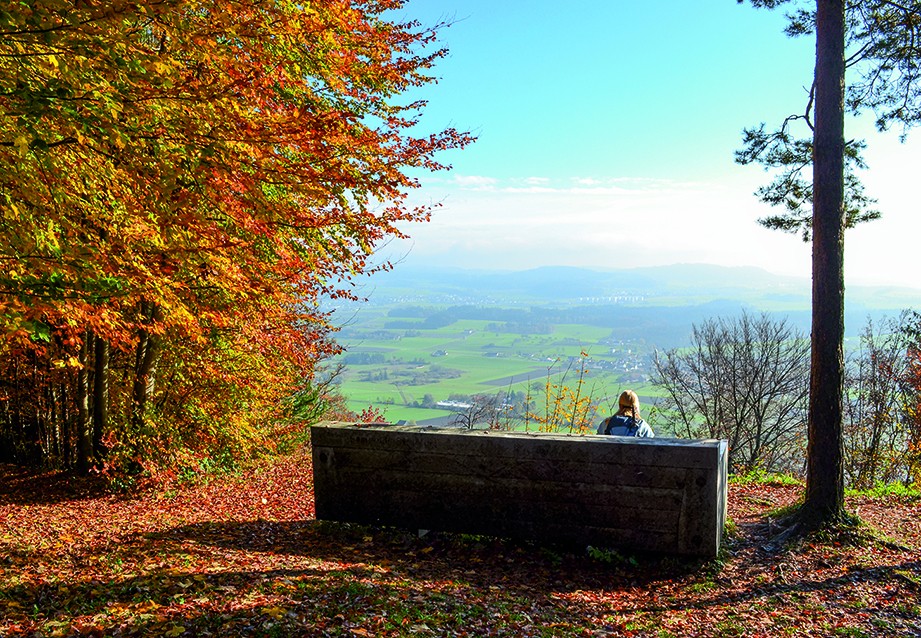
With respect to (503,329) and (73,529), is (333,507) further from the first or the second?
(503,329)

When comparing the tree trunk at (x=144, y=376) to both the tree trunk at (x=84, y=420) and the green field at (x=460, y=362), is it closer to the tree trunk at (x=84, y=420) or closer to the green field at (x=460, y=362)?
the tree trunk at (x=84, y=420)

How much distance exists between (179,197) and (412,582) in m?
5.45

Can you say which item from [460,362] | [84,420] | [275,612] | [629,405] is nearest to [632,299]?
[460,362]

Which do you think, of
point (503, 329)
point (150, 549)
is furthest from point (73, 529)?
point (503, 329)

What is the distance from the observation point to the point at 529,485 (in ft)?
22.3

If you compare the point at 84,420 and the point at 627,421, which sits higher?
the point at 627,421

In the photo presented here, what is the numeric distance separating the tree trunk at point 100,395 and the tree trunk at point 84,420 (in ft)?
1.25

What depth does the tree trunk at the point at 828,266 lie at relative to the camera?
23.9 feet

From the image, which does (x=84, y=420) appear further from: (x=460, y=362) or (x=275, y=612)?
(x=460, y=362)

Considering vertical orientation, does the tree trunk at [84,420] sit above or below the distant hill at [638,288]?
below

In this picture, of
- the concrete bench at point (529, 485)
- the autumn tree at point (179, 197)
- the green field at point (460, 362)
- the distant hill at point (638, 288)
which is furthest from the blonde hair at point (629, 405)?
the distant hill at point (638, 288)

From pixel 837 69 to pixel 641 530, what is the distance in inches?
235

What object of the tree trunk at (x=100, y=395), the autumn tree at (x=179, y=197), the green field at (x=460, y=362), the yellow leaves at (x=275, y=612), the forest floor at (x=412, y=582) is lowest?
the green field at (x=460, y=362)

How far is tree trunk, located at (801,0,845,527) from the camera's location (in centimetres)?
727
